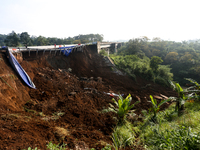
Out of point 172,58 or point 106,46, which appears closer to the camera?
point 106,46

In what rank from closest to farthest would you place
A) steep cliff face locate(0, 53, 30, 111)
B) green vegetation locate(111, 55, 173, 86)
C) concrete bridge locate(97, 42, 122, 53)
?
steep cliff face locate(0, 53, 30, 111), green vegetation locate(111, 55, 173, 86), concrete bridge locate(97, 42, 122, 53)

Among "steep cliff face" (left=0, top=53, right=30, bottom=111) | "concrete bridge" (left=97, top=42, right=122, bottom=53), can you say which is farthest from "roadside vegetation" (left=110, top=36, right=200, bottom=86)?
"steep cliff face" (left=0, top=53, right=30, bottom=111)

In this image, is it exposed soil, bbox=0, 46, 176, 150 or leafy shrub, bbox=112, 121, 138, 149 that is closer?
exposed soil, bbox=0, 46, 176, 150

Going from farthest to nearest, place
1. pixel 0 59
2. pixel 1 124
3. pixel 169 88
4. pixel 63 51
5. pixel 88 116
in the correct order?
pixel 169 88
pixel 63 51
pixel 0 59
pixel 88 116
pixel 1 124

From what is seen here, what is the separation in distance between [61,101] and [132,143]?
4513mm

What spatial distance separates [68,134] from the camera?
387cm

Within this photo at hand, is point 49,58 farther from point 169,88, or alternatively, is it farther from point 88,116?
point 169,88

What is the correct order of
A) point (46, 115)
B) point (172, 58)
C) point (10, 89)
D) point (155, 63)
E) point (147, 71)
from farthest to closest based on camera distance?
point (172, 58) → point (155, 63) → point (147, 71) → point (10, 89) → point (46, 115)

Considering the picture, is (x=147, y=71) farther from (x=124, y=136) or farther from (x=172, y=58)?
(x=172, y=58)

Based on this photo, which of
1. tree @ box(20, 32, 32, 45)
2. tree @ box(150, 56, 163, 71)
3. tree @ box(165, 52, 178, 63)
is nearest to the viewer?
tree @ box(150, 56, 163, 71)

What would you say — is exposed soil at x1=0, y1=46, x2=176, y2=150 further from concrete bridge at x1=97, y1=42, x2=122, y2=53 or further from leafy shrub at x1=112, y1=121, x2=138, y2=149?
concrete bridge at x1=97, y1=42, x2=122, y2=53

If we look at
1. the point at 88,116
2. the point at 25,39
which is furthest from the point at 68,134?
the point at 25,39

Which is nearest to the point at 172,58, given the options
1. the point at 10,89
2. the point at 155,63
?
the point at 155,63

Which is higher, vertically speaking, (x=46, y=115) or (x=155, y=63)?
(x=155, y=63)
